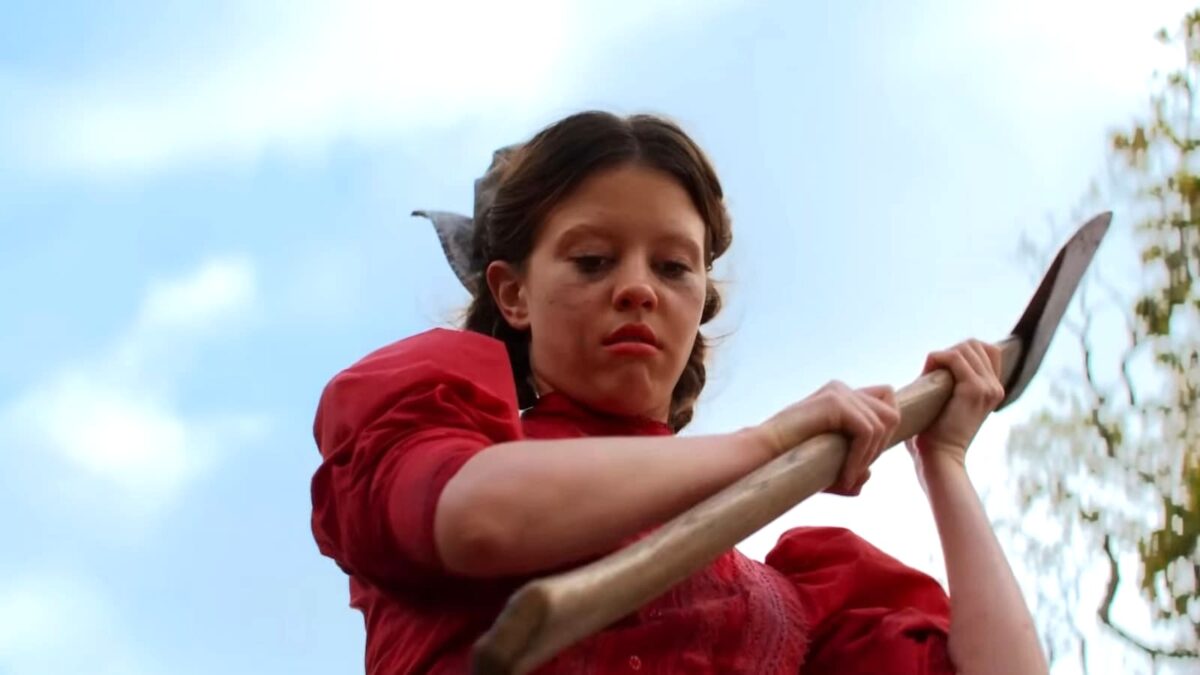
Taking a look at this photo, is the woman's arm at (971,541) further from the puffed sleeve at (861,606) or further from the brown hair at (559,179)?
the brown hair at (559,179)

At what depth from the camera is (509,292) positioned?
2.45m

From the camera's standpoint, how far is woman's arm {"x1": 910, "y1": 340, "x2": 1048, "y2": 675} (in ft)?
7.23

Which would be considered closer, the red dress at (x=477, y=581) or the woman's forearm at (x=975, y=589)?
the red dress at (x=477, y=581)

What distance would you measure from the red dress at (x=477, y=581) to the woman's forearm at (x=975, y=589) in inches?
2.2

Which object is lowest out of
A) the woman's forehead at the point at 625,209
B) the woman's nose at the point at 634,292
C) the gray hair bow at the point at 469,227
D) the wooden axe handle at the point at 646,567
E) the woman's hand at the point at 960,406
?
the wooden axe handle at the point at 646,567

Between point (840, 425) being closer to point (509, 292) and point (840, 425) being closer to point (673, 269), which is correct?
point (673, 269)

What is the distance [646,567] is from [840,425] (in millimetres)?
483

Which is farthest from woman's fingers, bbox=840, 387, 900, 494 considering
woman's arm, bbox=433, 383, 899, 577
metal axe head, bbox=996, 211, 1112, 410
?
metal axe head, bbox=996, 211, 1112, 410

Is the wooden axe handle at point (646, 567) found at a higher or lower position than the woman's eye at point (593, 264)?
lower

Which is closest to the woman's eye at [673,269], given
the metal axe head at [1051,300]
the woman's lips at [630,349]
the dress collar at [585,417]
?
the woman's lips at [630,349]

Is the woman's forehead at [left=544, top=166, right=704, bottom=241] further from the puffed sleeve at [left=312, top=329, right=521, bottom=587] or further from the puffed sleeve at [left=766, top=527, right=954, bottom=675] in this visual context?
the puffed sleeve at [left=766, top=527, right=954, bottom=675]

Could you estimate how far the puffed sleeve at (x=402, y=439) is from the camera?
1.83 m

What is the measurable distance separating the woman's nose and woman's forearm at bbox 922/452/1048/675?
48 cm

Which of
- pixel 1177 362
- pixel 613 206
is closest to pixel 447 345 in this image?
pixel 613 206
